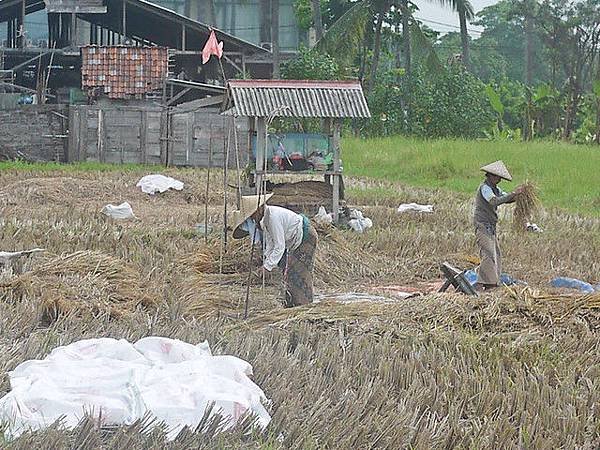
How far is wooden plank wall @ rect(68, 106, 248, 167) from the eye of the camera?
66.1 feet

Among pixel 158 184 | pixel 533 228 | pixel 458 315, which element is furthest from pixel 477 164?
pixel 458 315

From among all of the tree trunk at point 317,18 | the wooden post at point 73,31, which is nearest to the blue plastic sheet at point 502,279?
the wooden post at point 73,31

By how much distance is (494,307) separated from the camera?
6445 millimetres

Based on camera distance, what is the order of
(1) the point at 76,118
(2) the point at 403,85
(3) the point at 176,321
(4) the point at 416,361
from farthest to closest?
(2) the point at 403,85, (1) the point at 76,118, (3) the point at 176,321, (4) the point at 416,361

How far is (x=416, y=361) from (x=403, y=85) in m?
21.6

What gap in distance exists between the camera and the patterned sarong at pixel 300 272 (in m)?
7.77

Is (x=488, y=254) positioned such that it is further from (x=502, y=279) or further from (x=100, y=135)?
(x=100, y=135)

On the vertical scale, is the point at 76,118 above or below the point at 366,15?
below

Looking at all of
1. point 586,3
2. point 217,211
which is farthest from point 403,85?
point 217,211

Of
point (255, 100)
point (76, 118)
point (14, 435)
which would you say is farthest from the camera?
point (76, 118)

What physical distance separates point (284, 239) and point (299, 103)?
493 cm

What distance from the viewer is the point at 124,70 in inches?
838

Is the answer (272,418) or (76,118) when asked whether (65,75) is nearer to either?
(76,118)

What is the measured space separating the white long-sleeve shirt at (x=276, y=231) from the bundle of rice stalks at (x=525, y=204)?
6.20 ft
